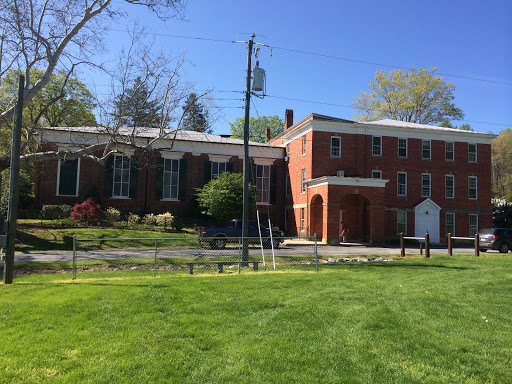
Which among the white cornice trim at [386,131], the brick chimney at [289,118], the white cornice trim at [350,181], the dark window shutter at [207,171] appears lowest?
the white cornice trim at [350,181]

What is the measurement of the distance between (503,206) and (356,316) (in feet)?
132

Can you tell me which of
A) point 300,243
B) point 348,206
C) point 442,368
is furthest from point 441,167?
point 442,368

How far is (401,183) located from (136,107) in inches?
918

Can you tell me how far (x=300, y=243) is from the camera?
27.4 m

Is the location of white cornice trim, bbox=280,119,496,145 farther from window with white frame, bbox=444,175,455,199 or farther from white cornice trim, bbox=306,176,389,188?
white cornice trim, bbox=306,176,389,188

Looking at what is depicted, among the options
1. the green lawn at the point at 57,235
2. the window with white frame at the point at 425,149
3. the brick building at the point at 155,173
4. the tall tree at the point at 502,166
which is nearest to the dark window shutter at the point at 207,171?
the brick building at the point at 155,173

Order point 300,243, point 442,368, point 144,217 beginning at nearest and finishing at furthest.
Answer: point 442,368, point 300,243, point 144,217

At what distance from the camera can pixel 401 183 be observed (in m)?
34.2

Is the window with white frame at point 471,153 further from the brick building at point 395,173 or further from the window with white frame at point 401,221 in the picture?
the window with white frame at point 401,221

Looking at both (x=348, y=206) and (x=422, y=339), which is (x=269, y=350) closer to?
(x=422, y=339)

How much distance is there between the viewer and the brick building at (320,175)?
31.5 metres

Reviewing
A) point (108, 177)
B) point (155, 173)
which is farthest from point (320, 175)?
point (108, 177)

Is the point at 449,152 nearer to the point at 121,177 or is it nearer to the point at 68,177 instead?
the point at 121,177

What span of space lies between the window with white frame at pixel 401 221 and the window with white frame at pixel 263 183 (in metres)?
11.3
